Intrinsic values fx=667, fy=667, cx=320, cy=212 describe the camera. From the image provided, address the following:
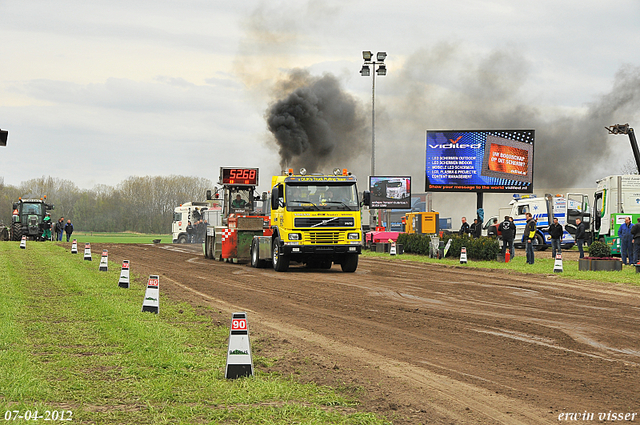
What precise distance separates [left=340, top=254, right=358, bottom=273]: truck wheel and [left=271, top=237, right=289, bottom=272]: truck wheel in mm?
2025

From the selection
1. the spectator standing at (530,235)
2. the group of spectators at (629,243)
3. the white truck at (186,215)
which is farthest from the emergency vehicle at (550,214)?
the white truck at (186,215)

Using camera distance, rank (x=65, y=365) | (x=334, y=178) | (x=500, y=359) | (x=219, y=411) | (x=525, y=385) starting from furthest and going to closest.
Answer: (x=334, y=178) → (x=500, y=359) → (x=65, y=365) → (x=525, y=385) → (x=219, y=411)

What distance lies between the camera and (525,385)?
7.07 metres

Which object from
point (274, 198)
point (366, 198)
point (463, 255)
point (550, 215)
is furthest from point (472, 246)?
point (550, 215)

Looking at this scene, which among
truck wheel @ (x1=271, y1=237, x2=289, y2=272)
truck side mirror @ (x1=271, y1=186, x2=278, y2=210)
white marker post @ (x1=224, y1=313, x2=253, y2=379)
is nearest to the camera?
white marker post @ (x1=224, y1=313, x2=253, y2=379)

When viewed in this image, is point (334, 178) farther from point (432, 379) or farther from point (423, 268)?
point (432, 379)

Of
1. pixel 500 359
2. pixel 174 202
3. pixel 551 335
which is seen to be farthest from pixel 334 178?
pixel 174 202

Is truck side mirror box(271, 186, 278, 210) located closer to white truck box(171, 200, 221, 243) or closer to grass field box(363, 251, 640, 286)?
grass field box(363, 251, 640, 286)

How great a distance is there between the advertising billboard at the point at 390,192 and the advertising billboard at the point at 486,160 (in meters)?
5.87

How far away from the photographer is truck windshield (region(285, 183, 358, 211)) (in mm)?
21984

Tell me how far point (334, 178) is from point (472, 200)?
231 feet

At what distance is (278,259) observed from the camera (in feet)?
75.4

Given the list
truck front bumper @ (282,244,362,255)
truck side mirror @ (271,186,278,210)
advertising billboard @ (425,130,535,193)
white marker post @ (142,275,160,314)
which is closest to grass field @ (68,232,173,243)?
advertising billboard @ (425,130,535,193)

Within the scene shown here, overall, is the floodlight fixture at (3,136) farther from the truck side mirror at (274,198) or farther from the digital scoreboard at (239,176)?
the digital scoreboard at (239,176)
